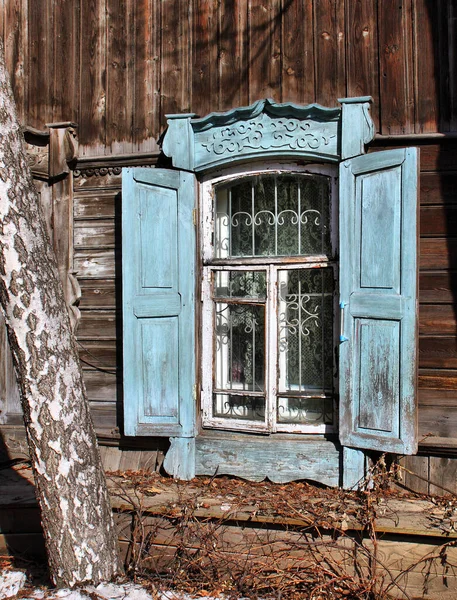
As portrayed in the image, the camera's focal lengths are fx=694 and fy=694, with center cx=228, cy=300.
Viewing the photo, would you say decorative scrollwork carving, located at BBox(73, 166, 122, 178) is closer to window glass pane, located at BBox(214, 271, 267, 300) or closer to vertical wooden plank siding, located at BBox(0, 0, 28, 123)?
vertical wooden plank siding, located at BBox(0, 0, 28, 123)

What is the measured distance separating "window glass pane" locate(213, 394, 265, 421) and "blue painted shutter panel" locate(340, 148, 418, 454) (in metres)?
0.67

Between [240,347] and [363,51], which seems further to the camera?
[240,347]

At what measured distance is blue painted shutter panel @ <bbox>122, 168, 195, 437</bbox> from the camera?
16.0 ft

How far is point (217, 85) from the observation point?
503 centimetres

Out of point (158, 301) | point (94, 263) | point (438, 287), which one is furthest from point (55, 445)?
point (438, 287)

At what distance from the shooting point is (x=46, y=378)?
3.51 meters

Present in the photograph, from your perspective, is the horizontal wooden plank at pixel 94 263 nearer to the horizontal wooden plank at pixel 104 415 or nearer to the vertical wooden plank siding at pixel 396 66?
the horizontal wooden plank at pixel 104 415

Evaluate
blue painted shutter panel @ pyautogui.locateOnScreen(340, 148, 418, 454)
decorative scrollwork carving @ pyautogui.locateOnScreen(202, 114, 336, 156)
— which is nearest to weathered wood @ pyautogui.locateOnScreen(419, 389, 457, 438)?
blue painted shutter panel @ pyautogui.locateOnScreen(340, 148, 418, 454)

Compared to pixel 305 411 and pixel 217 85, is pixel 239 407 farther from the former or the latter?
pixel 217 85

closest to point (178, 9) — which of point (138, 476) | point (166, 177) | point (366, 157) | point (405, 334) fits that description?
point (166, 177)

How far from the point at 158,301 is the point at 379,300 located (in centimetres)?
154

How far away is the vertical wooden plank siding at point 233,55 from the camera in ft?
16.3

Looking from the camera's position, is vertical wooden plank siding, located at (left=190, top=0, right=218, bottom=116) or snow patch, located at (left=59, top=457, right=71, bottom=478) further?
vertical wooden plank siding, located at (left=190, top=0, right=218, bottom=116)

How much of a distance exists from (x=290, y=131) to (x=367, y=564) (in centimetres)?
278
